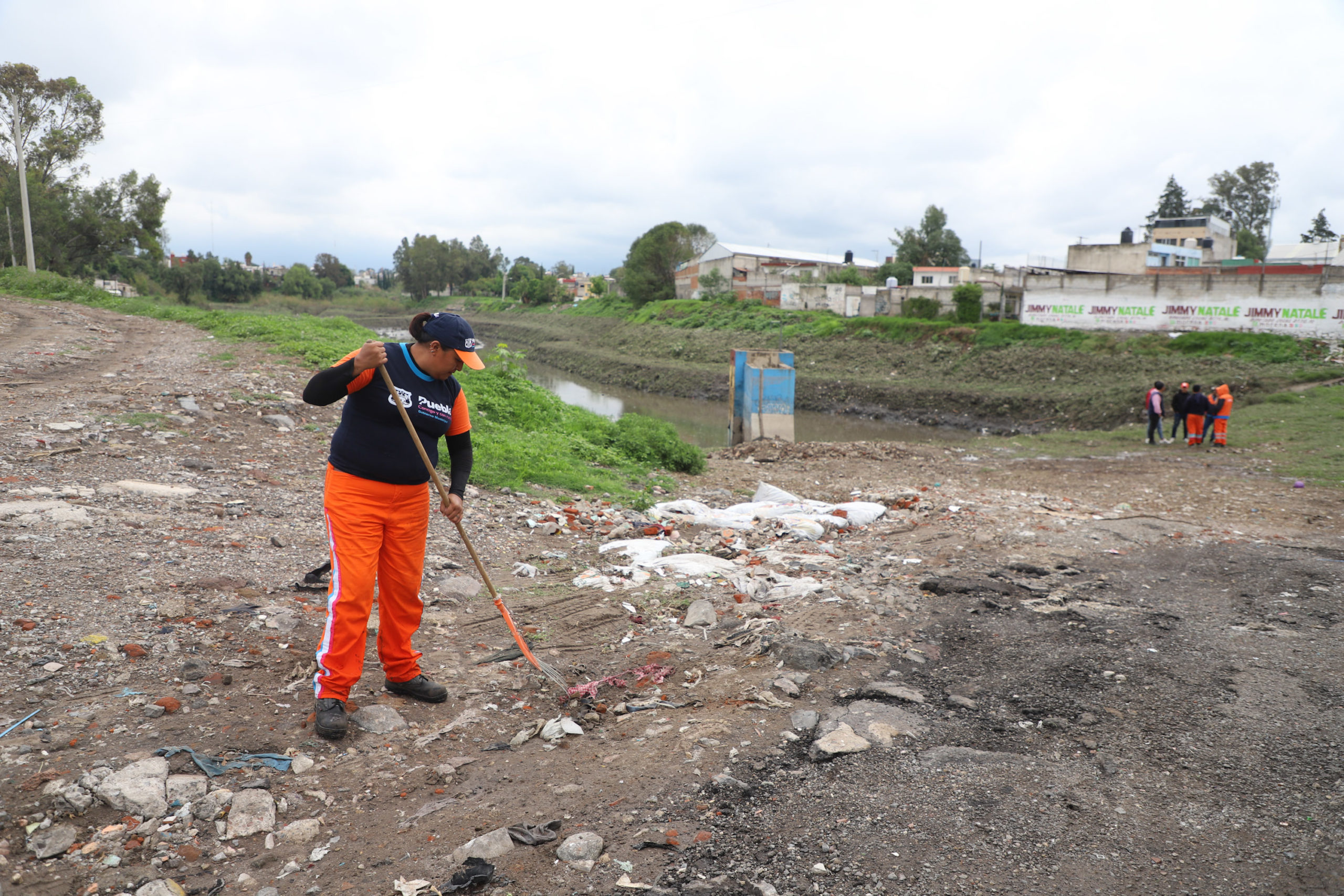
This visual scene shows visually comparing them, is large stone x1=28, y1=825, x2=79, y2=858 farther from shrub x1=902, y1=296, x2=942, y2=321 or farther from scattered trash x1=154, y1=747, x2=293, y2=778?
shrub x1=902, y1=296, x2=942, y2=321

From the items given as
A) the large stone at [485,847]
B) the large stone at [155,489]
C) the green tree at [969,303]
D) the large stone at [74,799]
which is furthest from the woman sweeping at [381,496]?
the green tree at [969,303]

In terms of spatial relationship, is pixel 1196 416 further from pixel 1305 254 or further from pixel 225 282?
pixel 225 282

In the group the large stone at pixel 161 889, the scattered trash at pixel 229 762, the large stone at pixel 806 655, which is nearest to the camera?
the large stone at pixel 161 889

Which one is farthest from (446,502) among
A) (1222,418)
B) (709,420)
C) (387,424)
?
(709,420)

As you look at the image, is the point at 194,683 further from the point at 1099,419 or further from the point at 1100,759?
the point at 1099,419

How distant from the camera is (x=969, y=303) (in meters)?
29.6

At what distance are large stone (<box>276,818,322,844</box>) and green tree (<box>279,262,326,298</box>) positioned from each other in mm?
74550

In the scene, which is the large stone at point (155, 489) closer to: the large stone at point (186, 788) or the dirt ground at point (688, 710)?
the dirt ground at point (688, 710)

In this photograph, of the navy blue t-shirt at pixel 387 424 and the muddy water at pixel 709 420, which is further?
the muddy water at pixel 709 420

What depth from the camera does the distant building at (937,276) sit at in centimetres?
4208

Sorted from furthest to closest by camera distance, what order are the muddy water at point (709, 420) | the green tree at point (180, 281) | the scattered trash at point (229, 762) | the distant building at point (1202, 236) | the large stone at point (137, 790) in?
the green tree at point (180, 281) → the distant building at point (1202, 236) → the muddy water at point (709, 420) → the scattered trash at point (229, 762) → the large stone at point (137, 790)

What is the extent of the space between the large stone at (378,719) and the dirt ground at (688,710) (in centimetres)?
4

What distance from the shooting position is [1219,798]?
274 cm

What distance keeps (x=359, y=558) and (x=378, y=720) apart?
0.72 meters
